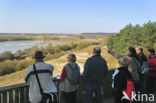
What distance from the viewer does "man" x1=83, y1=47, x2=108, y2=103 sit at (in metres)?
4.06

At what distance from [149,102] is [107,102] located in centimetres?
129

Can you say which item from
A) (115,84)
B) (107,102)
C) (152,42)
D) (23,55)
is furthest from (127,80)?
(23,55)

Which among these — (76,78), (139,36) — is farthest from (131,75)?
(139,36)

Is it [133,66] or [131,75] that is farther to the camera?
[133,66]

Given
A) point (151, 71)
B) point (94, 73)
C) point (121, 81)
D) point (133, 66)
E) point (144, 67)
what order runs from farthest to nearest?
point (151, 71)
point (144, 67)
point (94, 73)
point (133, 66)
point (121, 81)

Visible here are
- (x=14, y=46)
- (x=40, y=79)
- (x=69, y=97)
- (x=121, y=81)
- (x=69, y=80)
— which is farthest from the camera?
(x=14, y=46)

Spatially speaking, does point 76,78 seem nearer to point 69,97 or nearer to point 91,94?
point 69,97

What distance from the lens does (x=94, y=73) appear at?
161 inches

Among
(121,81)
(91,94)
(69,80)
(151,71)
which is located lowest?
(91,94)

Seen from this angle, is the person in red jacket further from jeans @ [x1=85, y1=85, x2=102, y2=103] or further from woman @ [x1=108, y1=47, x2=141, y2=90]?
jeans @ [x1=85, y1=85, x2=102, y2=103]

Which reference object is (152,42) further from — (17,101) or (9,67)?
(17,101)

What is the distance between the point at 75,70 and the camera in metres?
3.75

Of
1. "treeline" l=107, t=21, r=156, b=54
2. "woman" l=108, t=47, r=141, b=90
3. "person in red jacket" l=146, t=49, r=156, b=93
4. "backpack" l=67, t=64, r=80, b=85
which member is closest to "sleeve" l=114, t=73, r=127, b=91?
"woman" l=108, t=47, r=141, b=90

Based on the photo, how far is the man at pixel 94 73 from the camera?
4062mm
